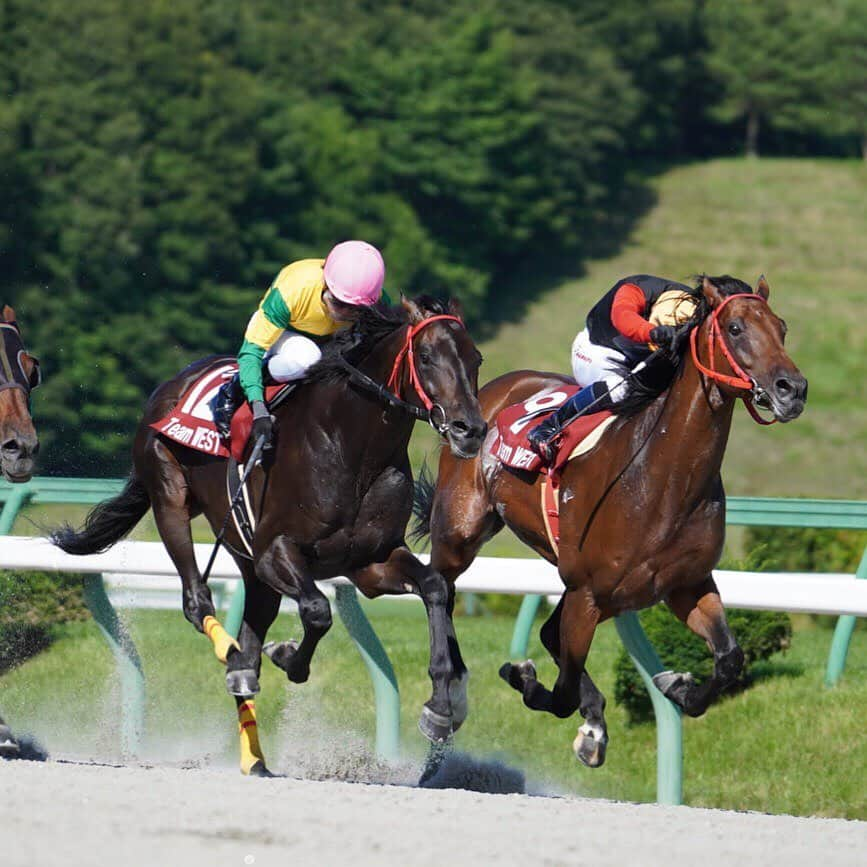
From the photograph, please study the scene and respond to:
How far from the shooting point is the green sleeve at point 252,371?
6.57m

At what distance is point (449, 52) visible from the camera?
56188 millimetres

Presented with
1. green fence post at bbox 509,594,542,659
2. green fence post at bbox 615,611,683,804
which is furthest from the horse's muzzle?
green fence post at bbox 509,594,542,659

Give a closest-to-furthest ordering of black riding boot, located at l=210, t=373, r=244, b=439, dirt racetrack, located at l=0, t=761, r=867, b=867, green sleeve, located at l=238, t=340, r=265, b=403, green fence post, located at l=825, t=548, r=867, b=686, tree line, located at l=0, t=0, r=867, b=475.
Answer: dirt racetrack, located at l=0, t=761, r=867, b=867 < green sleeve, located at l=238, t=340, r=265, b=403 < black riding boot, located at l=210, t=373, r=244, b=439 < green fence post, located at l=825, t=548, r=867, b=686 < tree line, located at l=0, t=0, r=867, b=475

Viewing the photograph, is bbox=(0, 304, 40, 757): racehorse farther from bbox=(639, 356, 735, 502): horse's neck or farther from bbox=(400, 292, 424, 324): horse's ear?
bbox=(639, 356, 735, 502): horse's neck

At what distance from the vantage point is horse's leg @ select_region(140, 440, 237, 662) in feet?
23.3

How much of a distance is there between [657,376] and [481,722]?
2.50 meters

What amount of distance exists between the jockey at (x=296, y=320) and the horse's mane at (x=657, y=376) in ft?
3.24

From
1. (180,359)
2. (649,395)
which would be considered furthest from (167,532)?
(180,359)

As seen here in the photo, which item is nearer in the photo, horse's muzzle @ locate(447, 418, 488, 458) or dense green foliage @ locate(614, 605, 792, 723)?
horse's muzzle @ locate(447, 418, 488, 458)

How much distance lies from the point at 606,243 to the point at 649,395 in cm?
5017

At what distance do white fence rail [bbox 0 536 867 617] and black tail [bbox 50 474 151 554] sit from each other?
0.23 feet

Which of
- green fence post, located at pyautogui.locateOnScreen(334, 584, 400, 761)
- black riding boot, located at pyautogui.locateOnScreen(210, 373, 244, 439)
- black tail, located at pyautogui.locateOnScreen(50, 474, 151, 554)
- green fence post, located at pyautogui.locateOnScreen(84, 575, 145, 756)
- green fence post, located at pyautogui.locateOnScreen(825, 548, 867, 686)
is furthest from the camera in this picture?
green fence post, located at pyautogui.locateOnScreen(825, 548, 867, 686)

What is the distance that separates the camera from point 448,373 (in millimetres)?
5883

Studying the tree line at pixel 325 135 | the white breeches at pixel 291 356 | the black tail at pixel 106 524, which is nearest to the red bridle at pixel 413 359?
the white breeches at pixel 291 356
